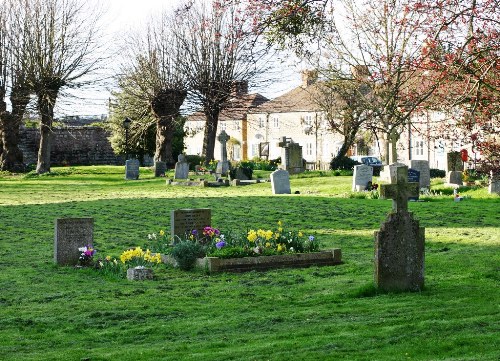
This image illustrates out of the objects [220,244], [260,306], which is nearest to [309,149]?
[220,244]

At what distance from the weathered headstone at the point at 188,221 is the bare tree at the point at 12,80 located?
132ft

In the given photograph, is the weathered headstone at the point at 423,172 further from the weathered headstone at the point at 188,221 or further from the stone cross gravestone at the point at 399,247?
the stone cross gravestone at the point at 399,247

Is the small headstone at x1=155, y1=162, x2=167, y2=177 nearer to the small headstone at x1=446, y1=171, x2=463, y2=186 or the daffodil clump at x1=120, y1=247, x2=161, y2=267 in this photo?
the small headstone at x1=446, y1=171, x2=463, y2=186

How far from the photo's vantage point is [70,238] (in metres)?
16.8

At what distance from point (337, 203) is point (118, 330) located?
19017 millimetres

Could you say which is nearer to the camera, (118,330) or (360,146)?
(118,330)

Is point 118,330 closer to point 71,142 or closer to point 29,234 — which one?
point 29,234

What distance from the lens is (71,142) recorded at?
70.5m

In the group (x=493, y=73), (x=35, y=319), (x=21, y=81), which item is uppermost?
(x=21, y=81)

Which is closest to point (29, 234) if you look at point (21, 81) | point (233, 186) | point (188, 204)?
point (188, 204)

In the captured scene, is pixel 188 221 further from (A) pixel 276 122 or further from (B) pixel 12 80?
(A) pixel 276 122

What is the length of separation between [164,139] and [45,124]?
31.6 ft

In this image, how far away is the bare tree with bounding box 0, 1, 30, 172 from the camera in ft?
184

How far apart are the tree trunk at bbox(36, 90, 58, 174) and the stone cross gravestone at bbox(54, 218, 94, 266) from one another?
3863cm
